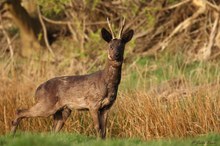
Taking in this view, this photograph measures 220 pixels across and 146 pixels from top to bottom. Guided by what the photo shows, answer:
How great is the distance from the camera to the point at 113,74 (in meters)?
12.9

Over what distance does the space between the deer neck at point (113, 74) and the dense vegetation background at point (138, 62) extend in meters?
1.45

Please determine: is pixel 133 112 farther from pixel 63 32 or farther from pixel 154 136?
pixel 63 32

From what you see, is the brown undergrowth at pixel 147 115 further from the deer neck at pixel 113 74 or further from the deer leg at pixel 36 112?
the deer neck at pixel 113 74

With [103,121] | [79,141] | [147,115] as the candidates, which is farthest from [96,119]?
[147,115]

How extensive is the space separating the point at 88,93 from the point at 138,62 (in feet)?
32.7

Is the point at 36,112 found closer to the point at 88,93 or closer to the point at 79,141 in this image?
the point at 88,93

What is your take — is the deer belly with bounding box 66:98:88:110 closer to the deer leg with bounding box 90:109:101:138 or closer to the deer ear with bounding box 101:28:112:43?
the deer leg with bounding box 90:109:101:138

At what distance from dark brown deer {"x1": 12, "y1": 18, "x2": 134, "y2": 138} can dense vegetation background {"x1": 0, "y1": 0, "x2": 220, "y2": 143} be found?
1.23 m

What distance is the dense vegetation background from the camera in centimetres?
1436

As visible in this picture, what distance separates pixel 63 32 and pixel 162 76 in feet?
24.1

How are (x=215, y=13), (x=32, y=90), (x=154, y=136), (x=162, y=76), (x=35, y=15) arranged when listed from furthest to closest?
(x=35, y=15), (x=215, y=13), (x=162, y=76), (x=32, y=90), (x=154, y=136)

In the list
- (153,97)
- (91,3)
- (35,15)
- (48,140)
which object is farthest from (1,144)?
(35,15)

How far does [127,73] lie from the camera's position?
20844 millimetres

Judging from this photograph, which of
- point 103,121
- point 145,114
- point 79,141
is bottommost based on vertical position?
point 79,141
